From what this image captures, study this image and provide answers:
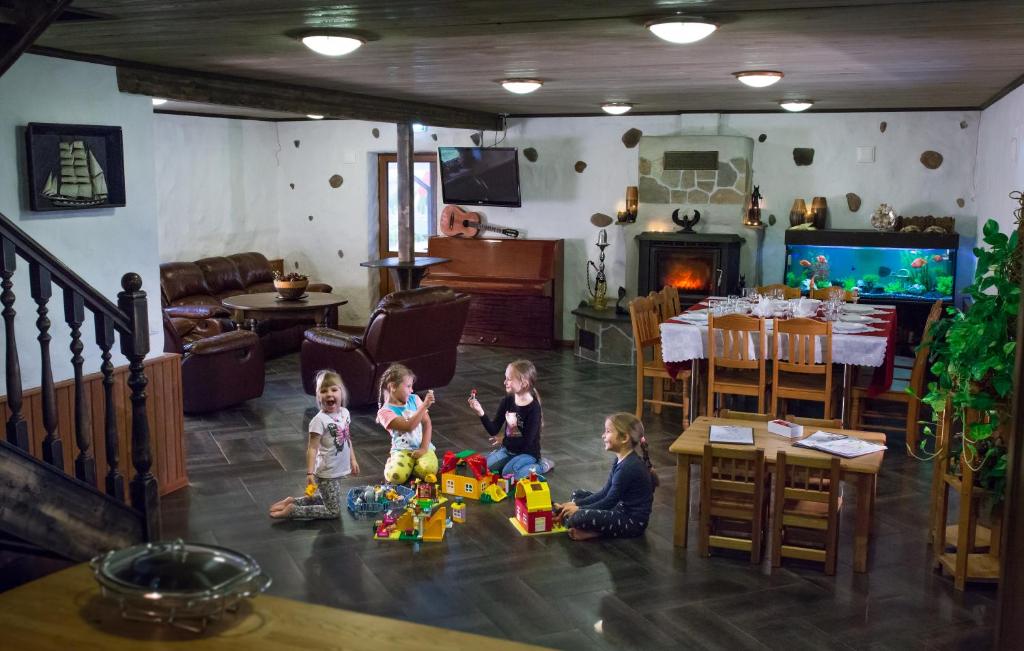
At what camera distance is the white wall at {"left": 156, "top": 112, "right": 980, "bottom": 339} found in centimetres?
917

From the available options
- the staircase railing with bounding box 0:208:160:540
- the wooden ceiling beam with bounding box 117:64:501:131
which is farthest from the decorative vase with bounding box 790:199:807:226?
the staircase railing with bounding box 0:208:160:540

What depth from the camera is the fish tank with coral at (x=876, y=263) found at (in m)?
8.62

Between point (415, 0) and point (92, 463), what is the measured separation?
234cm

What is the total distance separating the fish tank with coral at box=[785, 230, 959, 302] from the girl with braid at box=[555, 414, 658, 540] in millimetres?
4182

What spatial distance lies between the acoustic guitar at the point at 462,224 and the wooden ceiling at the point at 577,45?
3230mm

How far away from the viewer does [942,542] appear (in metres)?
4.47

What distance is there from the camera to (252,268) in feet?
35.6

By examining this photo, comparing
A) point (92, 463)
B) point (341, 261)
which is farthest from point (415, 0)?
point (341, 261)

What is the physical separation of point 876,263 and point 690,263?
1.77 meters

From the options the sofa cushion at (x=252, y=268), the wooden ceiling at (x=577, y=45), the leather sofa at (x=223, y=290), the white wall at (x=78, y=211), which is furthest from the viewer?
the sofa cushion at (x=252, y=268)

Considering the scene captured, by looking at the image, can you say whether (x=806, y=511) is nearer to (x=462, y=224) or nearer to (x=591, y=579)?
(x=591, y=579)

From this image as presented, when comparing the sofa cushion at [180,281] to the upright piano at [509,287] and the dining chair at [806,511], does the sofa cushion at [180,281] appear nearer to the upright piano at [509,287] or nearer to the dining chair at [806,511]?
the upright piano at [509,287]

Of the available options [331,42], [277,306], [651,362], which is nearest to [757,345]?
[651,362]

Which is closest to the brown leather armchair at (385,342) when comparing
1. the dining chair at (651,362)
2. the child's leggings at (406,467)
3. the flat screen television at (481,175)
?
the dining chair at (651,362)
